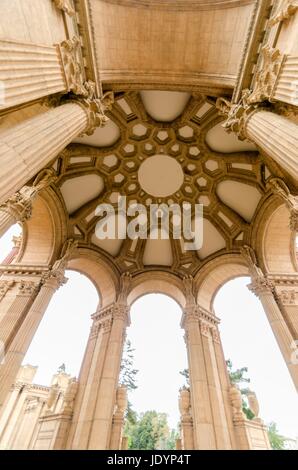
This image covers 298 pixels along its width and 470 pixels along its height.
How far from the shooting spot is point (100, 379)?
9.51 metres

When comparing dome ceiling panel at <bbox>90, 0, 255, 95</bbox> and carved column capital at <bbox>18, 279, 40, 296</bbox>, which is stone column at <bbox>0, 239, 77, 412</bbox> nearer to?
carved column capital at <bbox>18, 279, 40, 296</bbox>

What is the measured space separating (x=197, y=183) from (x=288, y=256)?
579 cm

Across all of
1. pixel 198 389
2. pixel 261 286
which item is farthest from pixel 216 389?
pixel 261 286

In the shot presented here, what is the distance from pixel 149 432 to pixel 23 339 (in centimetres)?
1932

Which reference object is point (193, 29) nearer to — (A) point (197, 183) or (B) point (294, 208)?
(B) point (294, 208)

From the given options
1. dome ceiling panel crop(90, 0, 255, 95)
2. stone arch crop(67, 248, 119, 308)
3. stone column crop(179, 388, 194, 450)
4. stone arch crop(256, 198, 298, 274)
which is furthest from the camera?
stone arch crop(67, 248, 119, 308)

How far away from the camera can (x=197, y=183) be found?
1377 cm

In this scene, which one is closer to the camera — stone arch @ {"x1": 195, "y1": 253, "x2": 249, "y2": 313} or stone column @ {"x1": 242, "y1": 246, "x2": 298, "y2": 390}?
stone column @ {"x1": 242, "y1": 246, "x2": 298, "y2": 390}

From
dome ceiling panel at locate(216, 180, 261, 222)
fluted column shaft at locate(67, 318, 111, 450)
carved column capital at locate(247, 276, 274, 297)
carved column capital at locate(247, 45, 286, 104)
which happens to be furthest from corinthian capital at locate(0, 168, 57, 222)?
dome ceiling panel at locate(216, 180, 261, 222)

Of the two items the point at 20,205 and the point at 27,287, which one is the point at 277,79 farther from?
the point at 27,287

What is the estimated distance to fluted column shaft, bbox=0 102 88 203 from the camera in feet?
12.4

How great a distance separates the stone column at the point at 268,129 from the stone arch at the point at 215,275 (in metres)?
7.49

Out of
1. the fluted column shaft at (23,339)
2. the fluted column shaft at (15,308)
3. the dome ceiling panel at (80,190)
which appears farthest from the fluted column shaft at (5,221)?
the dome ceiling panel at (80,190)

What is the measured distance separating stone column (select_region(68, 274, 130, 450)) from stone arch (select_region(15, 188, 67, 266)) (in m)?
3.70
